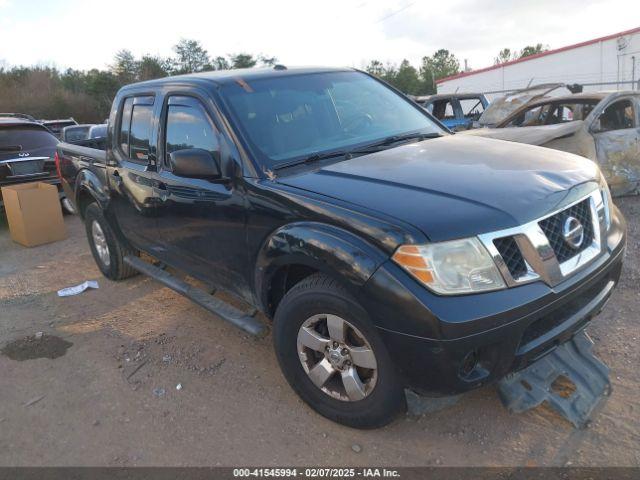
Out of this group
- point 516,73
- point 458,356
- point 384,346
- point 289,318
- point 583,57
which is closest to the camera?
point 458,356

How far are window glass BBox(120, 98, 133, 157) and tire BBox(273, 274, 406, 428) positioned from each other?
7.81 ft

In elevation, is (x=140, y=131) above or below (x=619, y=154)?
above

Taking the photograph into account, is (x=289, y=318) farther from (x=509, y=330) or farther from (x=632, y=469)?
(x=632, y=469)

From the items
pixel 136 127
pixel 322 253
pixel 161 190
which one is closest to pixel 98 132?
pixel 136 127

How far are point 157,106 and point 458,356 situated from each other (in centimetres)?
285

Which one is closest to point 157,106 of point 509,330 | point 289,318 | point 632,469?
point 289,318

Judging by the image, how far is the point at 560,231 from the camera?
8.20 feet

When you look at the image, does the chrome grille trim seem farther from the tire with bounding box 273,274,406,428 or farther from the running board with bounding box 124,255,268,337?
the running board with bounding box 124,255,268,337

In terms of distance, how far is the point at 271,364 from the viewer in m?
3.61

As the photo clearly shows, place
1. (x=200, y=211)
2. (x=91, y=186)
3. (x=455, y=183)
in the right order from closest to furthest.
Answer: (x=455, y=183) < (x=200, y=211) < (x=91, y=186)

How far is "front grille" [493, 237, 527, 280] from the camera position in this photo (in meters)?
2.30

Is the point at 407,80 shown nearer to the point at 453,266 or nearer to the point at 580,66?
the point at 580,66

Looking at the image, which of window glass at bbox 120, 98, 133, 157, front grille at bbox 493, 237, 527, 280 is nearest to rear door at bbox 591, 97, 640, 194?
front grille at bbox 493, 237, 527, 280

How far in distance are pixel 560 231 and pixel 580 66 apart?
32.2m
